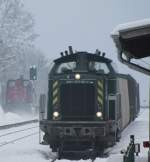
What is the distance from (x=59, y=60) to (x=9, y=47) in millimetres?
40487

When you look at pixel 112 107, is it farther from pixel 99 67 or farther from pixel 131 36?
pixel 131 36

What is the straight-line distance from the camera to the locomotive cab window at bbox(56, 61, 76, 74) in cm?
1659

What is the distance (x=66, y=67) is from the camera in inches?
655

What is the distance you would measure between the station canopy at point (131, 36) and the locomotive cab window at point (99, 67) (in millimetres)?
7101

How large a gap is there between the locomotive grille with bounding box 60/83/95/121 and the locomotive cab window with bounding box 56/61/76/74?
49 centimetres

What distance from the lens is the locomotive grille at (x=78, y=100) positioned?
1630cm

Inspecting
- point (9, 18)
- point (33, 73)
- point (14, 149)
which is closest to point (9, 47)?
point (9, 18)

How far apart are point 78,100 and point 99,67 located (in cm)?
114

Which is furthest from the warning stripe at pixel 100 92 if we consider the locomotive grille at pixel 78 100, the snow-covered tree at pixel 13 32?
the snow-covered tree at pixel 13 32

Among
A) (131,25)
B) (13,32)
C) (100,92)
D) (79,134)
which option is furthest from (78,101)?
(13,32)

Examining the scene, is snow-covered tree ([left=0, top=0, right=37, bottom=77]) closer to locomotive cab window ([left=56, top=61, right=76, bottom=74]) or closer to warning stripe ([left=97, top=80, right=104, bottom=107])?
locomotive cab window ([left=56, top=61, right=76, bottom=74])

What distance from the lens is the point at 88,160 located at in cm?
1505

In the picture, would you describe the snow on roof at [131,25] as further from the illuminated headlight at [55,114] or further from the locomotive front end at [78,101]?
the illuminated headlight at [55,114]

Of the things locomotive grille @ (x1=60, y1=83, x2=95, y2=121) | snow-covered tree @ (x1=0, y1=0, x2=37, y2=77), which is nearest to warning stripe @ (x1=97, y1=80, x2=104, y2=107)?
locomotive grille @ (x1=60, y1=83, x2=95, y2=121)
